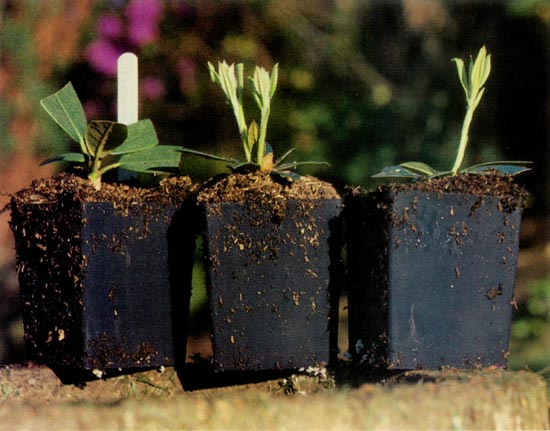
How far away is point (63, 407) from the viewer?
0.70m

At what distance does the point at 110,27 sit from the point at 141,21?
101 millimetres

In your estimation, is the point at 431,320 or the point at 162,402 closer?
the point at 162,402

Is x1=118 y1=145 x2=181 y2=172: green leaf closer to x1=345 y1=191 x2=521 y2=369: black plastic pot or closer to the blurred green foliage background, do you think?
x1=345 y1=191 x2=521 y2=369: black plastic pot

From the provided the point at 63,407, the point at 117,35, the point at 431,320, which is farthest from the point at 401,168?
the point at 117,35

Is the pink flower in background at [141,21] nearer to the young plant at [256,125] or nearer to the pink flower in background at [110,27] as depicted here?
the pink flower in background at [110,27]

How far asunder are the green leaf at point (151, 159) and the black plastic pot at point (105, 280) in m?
0.08

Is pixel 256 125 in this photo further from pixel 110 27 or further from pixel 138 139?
pixel 110 27

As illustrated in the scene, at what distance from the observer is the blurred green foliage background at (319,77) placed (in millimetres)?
2324

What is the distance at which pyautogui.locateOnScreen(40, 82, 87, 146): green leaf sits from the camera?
107 cm

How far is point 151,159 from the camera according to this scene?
1121 mm

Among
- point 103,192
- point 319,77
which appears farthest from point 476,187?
point 319,77

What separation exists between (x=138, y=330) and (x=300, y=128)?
4.88 feet

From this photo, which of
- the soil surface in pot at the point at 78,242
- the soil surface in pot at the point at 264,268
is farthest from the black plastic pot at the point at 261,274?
the soil surface in pot at the point at 78,242

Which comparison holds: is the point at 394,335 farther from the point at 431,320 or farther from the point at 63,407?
the point at 63,407
